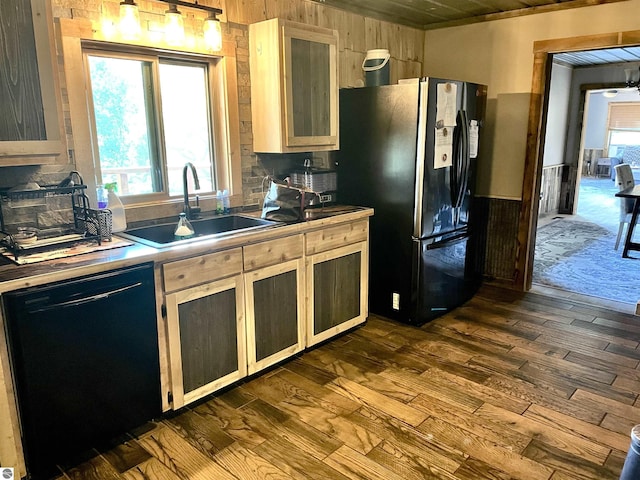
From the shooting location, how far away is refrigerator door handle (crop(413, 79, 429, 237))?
10.5ft

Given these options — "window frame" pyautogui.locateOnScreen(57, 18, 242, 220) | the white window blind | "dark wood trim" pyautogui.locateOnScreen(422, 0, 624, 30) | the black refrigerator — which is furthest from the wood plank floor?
the white window blind

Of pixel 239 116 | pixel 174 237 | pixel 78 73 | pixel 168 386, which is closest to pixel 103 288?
pixel 168 386

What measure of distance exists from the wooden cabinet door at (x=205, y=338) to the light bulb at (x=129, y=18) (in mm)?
1365

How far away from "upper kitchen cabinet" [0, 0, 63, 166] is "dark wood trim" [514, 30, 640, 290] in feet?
11.8

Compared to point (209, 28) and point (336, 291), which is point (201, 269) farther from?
point (209, 28)

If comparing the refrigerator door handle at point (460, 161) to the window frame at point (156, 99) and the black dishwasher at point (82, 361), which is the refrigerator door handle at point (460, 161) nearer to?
the window frame at point (156, 99)

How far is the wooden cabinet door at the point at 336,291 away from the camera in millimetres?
3066

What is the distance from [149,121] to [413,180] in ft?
5.78

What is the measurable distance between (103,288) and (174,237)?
0.84 meters

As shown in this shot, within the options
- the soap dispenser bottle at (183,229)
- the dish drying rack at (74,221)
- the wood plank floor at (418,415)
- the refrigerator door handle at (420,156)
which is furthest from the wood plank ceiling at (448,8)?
the wood plank floor at (418,415)

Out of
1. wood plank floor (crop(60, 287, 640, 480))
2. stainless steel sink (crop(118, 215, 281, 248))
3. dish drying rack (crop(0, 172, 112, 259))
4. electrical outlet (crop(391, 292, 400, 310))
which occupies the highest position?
dish drying rack (crop(0, 172, 112, 259))

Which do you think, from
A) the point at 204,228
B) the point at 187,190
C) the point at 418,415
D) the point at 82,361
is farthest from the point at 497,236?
the point at 82,361

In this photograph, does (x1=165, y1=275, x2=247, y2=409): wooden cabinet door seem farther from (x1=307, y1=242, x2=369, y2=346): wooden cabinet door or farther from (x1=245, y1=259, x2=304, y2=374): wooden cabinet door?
(x1=307, y1=242, x2=369, y2=346): wooden cabinet door

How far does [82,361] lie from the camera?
79.0 inches
